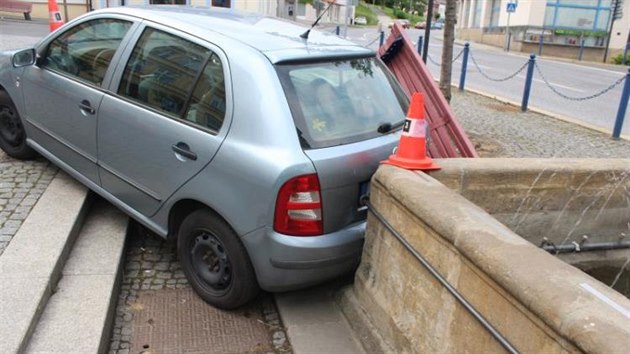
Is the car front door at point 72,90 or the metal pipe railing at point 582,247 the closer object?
the metal pipe railing at point 582,247

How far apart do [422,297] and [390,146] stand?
1081 mm

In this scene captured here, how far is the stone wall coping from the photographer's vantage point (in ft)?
5.76

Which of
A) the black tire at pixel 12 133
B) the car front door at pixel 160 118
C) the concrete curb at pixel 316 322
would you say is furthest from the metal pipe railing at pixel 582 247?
the black tire at pixel 12 133

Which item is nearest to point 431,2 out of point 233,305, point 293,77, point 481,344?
point 293,77

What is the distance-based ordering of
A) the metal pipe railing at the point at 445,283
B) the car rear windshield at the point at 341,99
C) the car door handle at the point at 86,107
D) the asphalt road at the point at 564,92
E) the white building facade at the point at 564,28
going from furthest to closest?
the white building facade at the point at 564,28 < the asphalt road at the point at 564,92 < the car door handle at the point at 86,107 < the car rear windshield at the point at 341,99 < the metal pipe railing at the point at 445,283

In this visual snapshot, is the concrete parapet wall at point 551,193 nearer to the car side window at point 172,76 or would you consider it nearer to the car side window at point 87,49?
the car side window at point 172,76

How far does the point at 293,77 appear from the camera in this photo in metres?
3.24

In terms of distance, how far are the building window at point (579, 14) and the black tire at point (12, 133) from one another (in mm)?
36451

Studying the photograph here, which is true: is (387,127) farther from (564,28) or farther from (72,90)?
(564,28)

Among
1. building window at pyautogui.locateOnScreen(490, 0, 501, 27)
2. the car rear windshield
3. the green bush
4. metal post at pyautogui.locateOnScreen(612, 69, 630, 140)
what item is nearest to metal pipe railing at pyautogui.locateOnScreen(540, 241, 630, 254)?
the car rear windshield

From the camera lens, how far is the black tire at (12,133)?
15.9 ft

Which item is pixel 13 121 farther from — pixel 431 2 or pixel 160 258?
pixel 431 2

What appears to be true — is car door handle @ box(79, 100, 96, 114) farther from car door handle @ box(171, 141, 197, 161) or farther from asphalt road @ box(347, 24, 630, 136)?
asphalt road @ box(347, 24, 630, 136)

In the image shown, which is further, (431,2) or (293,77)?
(431,2)
